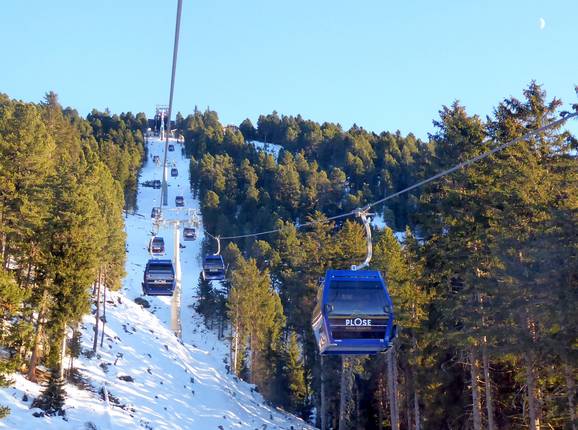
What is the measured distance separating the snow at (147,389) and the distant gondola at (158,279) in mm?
6242

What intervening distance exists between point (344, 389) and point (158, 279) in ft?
42.9

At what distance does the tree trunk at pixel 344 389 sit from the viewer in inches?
1431

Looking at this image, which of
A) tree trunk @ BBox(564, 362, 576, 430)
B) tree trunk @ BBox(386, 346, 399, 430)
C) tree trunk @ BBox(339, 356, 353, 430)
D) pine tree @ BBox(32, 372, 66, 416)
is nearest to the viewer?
tree trunk @ BBox(564, 362, 576, 430)

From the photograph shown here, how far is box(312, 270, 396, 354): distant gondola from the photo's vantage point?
590 inches

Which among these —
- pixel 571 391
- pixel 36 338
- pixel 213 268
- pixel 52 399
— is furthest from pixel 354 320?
pixel 213 268

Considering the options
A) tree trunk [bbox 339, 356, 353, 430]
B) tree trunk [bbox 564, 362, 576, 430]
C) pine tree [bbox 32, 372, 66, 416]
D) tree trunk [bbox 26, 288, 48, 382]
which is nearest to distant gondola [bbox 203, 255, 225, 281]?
tree trunk [bbox 339, 356, 353, 430]

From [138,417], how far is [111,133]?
145055mm

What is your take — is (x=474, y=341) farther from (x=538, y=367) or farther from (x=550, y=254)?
(x=550, y=254)

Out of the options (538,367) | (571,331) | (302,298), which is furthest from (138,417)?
(571,331)

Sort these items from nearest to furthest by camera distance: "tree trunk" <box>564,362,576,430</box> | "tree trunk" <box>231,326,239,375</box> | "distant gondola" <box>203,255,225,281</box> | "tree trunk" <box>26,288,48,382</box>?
"tree trunk" <box>564,362,576,430</box>, "tree trunk" <box>26,288,48,382</box>, "distant gondola" <box>203,255,225,281</box>, "tree trunk" <box>231,326,239,375</box>

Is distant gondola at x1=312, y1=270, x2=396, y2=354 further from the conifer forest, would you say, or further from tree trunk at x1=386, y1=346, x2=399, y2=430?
tree trunk at x1=386, y1=346, x2=399, y2=430

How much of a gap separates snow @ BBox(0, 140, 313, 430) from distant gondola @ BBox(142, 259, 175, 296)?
246 inches

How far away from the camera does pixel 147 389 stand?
39.4 metres

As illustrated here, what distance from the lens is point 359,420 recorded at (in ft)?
156
